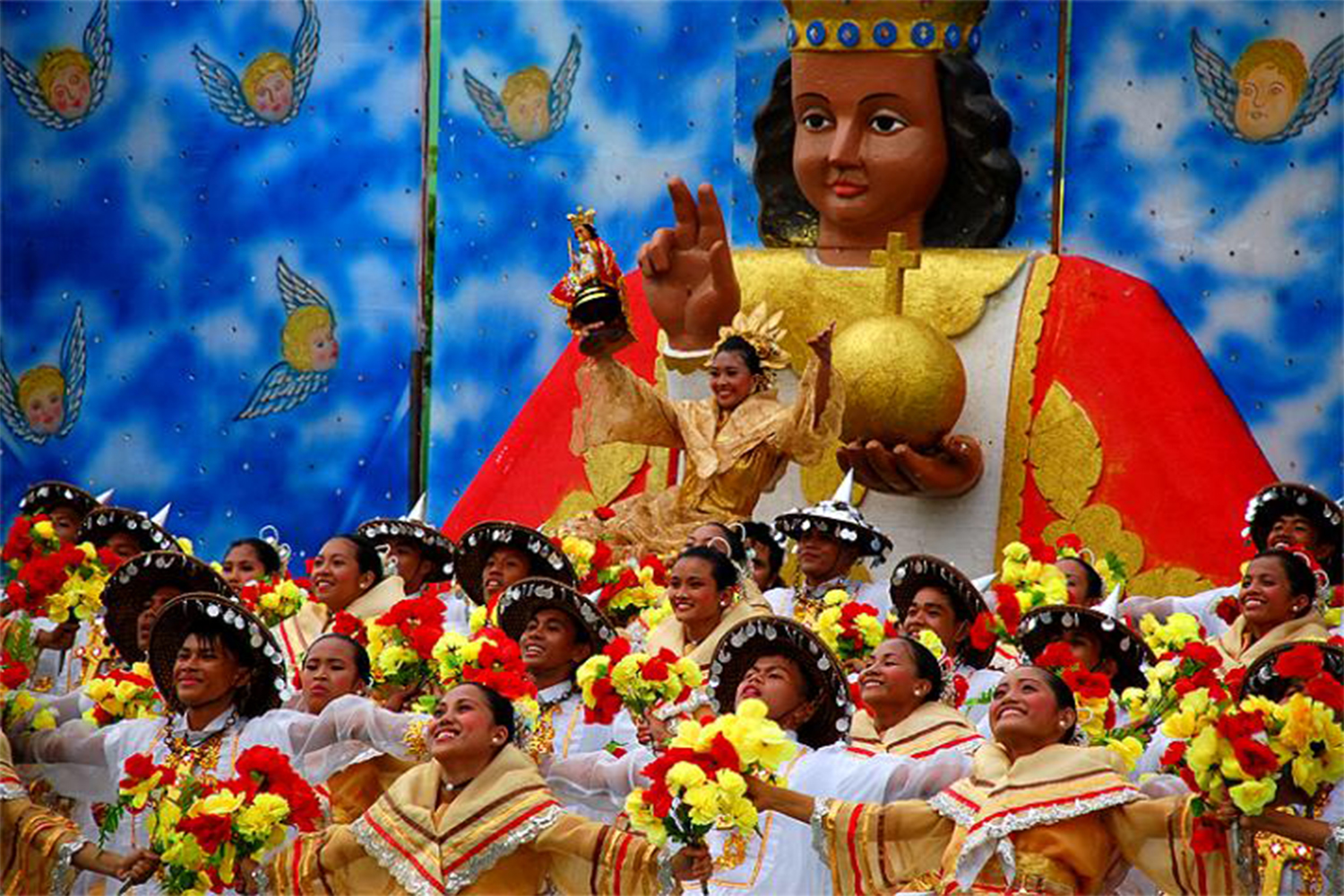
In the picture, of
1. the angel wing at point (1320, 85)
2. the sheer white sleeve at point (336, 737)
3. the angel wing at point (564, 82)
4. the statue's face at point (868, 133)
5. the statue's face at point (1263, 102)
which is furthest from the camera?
the angel wing at point (564, 82)

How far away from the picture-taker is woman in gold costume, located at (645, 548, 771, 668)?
8070 millimetres

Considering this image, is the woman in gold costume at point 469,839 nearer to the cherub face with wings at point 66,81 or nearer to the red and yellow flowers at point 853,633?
the red and yellow flowers at point 853,633

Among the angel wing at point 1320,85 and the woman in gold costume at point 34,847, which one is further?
the angel wing at point 1320,85

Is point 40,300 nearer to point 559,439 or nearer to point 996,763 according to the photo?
point 559,439

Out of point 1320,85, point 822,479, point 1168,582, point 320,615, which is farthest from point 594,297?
point 1320,85

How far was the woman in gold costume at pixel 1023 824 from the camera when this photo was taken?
614cm

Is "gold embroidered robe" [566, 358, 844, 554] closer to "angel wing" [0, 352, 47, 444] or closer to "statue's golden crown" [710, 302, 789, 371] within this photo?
"statue's golden crown" [710, 302, 789, 371]

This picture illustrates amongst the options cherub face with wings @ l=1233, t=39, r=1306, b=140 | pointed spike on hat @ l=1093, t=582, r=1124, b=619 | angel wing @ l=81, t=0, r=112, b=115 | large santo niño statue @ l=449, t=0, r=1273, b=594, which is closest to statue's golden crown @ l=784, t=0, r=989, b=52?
large santo niño statue @ l=449, t=0, r=1273, b=594

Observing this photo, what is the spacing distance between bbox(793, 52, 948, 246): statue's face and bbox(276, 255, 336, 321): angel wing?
3.14m

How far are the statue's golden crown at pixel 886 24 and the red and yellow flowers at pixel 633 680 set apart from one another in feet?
15.6

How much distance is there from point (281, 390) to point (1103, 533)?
4577mm

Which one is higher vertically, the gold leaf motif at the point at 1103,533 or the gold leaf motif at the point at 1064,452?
the gold leaf motif at the point at 1064,452

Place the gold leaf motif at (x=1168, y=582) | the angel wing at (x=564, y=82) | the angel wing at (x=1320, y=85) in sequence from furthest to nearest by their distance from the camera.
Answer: the angel wing at (x=564, y=82)
the angel wing at (x=1320, y=85)
the gold leaf motif at (x=1168, y=582)

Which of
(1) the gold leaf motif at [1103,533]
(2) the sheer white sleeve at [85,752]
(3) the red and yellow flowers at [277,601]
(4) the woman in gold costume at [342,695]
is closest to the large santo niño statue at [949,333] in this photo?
(1) the gold leaf motif at [1103,533]
